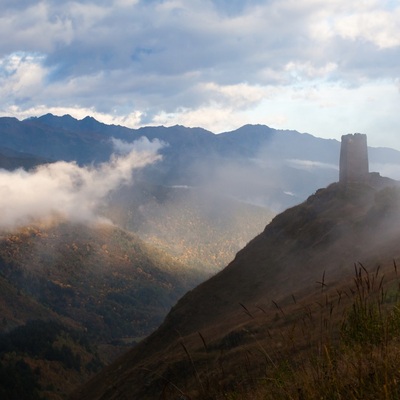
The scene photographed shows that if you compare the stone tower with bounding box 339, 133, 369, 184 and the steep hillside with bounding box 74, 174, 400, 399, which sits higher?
the stone tower with bounding box 339, 133, 369, 184

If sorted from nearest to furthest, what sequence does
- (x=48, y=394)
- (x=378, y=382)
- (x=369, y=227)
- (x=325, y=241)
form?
(x=378, y=382) < (x=369, y=227) < (x=325, y=241) < (x=48, y=394)

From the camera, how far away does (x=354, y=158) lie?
71.7m

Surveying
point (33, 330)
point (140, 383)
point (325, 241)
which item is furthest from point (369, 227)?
point (33, 330)

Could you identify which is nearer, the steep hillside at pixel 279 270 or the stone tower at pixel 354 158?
the steep hillside at pixel 279 270

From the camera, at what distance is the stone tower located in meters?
69.1

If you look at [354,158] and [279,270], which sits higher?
[354,158]

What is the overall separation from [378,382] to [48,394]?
143902 mm

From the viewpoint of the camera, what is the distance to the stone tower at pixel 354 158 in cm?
6912

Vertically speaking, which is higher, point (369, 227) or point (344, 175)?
point (344, 175)

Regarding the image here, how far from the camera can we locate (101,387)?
206ft

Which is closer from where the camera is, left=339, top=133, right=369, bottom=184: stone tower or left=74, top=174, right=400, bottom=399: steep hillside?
left=74, top=174, right=400, bottom=399: steep hillside

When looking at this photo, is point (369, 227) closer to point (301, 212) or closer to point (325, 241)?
point (325, 241)

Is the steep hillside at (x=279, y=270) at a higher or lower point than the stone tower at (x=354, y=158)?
lower

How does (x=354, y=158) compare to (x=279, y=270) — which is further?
(x=354, y=158)
